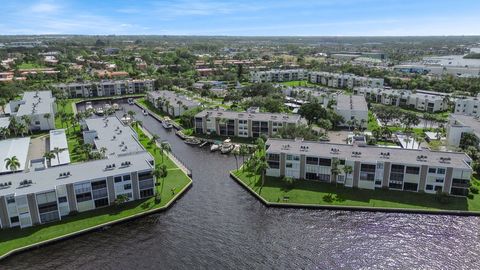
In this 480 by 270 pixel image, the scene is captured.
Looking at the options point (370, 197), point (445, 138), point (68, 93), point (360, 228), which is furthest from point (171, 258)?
point (68, 93)

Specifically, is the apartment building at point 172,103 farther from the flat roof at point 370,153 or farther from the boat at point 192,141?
the flat roof at point 370,153

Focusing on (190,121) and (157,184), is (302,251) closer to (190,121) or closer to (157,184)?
(157,184)

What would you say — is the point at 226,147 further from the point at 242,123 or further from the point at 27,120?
the point at 27,120

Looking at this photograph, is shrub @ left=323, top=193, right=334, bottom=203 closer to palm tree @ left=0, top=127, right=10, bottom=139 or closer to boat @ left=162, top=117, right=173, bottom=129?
boat @ left=162, top=117, right=173, bottom=129

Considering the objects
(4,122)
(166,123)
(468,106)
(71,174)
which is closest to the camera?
(71,174)

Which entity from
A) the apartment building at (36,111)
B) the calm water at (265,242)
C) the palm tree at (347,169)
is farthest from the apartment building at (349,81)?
the apartment building at (36,111)

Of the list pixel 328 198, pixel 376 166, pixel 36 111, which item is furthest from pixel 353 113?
pixel 36 111

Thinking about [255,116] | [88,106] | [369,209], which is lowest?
[369,209]
